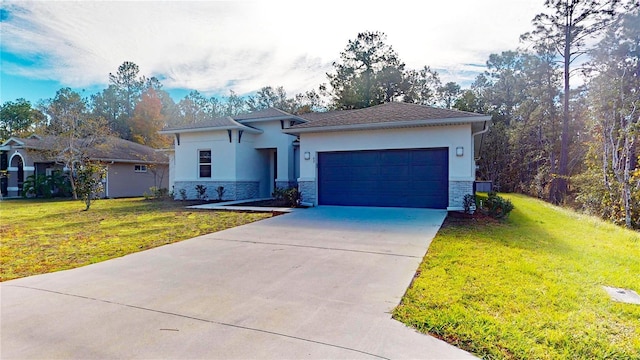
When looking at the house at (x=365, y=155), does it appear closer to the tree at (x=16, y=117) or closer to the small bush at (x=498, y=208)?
the small bush at (x=498, y=208)

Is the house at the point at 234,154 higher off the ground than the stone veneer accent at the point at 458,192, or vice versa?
the house at the point at 234,154

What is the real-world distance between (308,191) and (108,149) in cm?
1561

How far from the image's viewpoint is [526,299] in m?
3.88

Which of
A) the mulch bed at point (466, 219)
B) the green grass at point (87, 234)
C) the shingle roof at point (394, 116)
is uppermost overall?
the shingle roof at point (394, 116)

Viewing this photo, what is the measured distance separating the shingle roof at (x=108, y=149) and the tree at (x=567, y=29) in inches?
1007

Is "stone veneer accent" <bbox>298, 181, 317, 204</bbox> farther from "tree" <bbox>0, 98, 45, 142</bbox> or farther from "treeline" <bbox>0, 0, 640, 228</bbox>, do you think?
"tree" <bbox>0, 98, 45, 142</bbox>

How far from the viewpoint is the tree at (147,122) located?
3640 centimetres

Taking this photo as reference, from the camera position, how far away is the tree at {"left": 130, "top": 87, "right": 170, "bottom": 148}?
36397 millimetres

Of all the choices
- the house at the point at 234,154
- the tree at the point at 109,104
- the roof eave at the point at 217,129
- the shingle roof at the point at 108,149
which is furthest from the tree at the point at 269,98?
the roof eave at the point at 217,129

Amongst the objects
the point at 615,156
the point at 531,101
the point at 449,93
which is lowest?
the point at 615,156

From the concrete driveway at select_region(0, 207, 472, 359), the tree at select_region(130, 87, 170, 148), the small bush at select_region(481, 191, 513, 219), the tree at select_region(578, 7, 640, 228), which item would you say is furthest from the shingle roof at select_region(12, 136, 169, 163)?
the tree at select_region(578, 7, 640, 228)

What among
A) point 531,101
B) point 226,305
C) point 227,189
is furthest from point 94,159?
point 531,101

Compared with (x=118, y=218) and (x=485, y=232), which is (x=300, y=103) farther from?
(x=485, y=232)

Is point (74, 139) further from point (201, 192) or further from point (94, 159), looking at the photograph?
point (201, 192)
